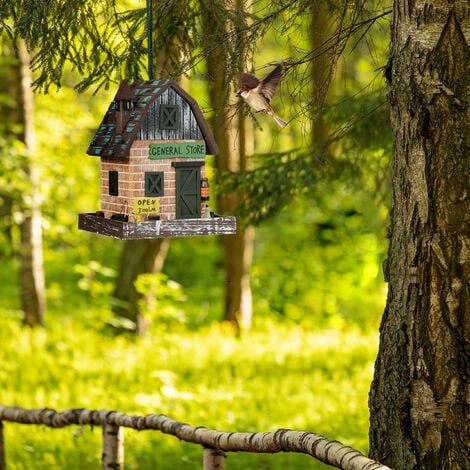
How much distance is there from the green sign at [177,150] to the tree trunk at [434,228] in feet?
3.23

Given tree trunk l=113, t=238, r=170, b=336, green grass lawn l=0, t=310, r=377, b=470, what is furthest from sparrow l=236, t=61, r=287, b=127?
tree trunk l=113, t=238, r=170, b=336

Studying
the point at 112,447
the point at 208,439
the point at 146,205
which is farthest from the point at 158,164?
the point at 112,447

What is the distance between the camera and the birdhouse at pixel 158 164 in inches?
159

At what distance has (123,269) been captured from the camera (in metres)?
14.6

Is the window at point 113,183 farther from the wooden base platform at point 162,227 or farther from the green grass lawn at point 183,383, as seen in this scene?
the green grass lawn at point 183,383

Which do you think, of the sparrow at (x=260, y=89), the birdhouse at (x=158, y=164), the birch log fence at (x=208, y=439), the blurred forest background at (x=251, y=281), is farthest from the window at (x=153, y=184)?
the birch log fence at (x=208, y=439)

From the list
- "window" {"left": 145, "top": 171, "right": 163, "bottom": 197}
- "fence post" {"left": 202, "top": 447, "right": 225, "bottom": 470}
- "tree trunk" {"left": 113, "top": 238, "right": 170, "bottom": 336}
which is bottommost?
"fence post" {"left": 202, "top": 447, "right": 225, "bottom": 470}

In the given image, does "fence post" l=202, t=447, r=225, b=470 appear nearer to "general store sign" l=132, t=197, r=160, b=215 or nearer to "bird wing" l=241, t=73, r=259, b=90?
"general store sign" l=132, t=197, r=160, b=215

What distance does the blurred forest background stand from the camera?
6.54 meters

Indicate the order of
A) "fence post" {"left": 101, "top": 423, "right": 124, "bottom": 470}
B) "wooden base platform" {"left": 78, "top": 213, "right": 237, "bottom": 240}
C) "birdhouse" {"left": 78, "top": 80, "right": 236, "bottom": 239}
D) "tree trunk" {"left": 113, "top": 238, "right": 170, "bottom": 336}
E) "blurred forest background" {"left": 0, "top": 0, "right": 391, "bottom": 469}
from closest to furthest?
"wooden base platform" {"left": 78, "top": 213, "right": 237, "bottom": 240} < "birdhouse" {"left": 78, "top": 80, "right": 236, "bottom": 239} < "fence post" {"left": 101, "top": 423, "right": 124, "bottom": 470} < "blurred forest background" {"left": 0, "top": 0, "right": 391, "bottom": 469} < "tree trunk" {"left": 113, "top": 238, "right": 170, "bottom": 336}

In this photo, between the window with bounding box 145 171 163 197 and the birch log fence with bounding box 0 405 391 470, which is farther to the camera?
the birch log fence with bounding box 0 405 391 470

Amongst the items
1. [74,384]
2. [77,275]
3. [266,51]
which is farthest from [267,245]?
[266,51]

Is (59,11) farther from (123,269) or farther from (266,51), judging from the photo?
(266,51)

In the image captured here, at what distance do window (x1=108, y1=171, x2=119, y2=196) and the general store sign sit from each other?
20 centimetres
